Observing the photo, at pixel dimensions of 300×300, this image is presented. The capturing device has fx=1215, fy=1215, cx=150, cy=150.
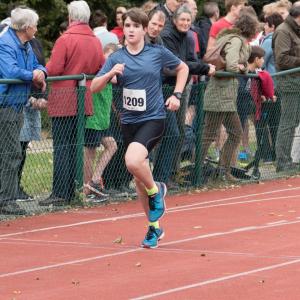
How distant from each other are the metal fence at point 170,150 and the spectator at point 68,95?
0.01m

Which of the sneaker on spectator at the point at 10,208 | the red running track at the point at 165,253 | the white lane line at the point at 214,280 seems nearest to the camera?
the white lane line at the point at 214,280

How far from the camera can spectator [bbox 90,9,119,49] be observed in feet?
53.6

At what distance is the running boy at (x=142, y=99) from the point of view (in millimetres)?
10836

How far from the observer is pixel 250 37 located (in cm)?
1570

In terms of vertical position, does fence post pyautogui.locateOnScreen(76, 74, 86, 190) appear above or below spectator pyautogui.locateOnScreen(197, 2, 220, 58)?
below

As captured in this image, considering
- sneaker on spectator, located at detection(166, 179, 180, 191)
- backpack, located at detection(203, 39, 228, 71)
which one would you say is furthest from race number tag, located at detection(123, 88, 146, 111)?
backpack, located at detection(203, 39, 228, 71)

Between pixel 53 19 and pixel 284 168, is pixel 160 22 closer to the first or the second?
Result: pixel 284 168

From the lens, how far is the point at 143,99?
1104 centimetres

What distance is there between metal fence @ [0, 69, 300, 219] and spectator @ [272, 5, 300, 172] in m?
0.02

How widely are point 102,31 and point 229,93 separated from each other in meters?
2.29

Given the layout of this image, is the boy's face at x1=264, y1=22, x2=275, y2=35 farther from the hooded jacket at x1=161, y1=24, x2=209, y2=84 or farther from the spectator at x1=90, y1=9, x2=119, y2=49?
the hooded jacket at x1=161, y1=24, x2=209, y2=84

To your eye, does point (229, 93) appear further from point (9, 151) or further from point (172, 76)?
point (9, 151)

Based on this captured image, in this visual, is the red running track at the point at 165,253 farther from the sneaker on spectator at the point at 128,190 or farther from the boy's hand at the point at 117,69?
the boy's hand at the point at 117,69

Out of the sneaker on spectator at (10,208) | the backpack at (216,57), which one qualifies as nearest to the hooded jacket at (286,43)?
the backpack at (216,57)
